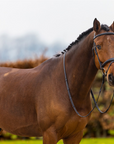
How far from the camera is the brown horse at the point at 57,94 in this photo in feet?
11.3

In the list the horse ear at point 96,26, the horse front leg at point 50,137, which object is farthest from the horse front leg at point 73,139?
the horse ear at point 96,26

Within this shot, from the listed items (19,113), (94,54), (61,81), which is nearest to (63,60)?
(61,81)

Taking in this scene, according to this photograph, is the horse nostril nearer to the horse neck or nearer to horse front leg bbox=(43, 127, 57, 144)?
the horse neck

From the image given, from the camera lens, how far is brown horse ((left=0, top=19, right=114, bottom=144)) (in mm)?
3432

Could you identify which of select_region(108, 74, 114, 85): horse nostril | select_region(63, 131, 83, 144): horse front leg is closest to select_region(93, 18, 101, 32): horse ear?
select_region(108, 74, 114, 85): horse nostril

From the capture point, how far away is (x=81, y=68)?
3562 mm

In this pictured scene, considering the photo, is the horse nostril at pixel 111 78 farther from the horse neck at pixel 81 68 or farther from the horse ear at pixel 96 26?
the horse ear at pixel 96 26

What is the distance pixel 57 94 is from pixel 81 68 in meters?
0.60

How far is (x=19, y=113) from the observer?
3912mm

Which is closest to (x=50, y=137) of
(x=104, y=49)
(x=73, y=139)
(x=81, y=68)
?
(x=73, y=139)

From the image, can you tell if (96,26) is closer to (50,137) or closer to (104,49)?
(104,49)

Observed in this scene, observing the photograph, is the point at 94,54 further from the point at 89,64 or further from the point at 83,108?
the point at 83,108

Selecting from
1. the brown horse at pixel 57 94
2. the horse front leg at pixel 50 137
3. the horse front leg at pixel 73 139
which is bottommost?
the horse front leg at pixel 73 139

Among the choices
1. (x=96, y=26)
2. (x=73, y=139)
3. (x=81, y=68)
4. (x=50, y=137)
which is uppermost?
(x=96, y=26)
